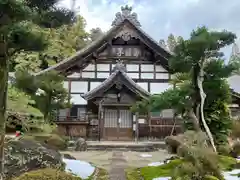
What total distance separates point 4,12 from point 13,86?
18.5 ft

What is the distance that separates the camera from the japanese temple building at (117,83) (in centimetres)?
2008

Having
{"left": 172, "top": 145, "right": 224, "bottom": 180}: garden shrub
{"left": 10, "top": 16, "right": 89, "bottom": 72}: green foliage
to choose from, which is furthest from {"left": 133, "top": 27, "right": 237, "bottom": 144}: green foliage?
{"left": 10, "top": 16, "right": 89, "bottom": 72}: green foliage

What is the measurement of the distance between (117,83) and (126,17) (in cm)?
483

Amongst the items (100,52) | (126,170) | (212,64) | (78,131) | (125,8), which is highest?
(125,8)

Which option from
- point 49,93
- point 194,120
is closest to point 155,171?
point 194,120

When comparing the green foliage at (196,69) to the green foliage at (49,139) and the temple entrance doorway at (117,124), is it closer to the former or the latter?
the green foliage at (49,139)

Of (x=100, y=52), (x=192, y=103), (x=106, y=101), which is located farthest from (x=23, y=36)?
(x=100, y=52)

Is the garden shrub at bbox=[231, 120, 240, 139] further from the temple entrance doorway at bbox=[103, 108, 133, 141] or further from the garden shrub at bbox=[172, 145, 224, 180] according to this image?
the temple entrance doorway at bbox=[103, 108, 133, 141]

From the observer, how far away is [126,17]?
21.3m

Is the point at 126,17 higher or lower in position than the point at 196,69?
higher

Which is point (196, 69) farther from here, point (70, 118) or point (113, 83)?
point (70, 118)

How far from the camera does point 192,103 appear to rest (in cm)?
1123

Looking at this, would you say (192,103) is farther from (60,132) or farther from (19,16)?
(60,132)

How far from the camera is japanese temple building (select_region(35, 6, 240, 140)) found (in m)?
20.1
